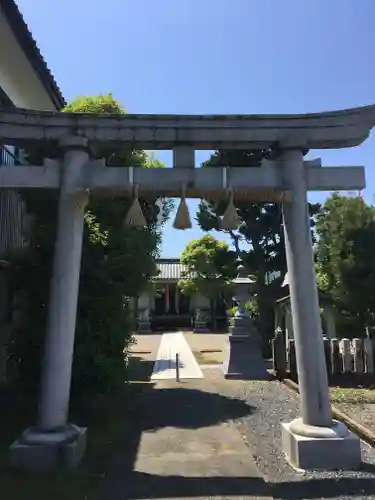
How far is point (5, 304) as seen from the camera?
9.30 metres

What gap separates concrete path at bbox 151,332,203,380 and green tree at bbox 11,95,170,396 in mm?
5438

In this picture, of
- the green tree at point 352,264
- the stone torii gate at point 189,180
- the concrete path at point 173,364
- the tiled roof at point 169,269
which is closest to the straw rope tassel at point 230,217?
Answer: the stone torii gate at point 189,180

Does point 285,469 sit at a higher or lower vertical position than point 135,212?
lower

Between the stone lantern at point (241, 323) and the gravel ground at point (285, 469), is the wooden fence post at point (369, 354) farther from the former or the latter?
the stone lantern at point (241, 323)

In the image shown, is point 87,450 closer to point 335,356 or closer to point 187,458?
point 187,458

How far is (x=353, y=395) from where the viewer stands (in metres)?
9.78

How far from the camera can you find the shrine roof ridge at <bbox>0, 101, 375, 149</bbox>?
18.9ft

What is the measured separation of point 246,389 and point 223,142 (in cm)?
709

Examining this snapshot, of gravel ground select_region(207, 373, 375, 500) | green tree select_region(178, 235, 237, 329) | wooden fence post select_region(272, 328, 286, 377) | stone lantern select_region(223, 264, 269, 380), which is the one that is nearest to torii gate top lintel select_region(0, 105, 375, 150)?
gravel ground select_region(207, 373, 375, 500)

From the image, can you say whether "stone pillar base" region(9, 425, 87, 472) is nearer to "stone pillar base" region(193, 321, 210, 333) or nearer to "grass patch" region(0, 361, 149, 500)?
"grass patch" region(0, 361, 149, 500)

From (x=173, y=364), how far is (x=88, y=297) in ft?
31.0

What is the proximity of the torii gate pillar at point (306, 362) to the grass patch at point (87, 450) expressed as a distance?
237 cm

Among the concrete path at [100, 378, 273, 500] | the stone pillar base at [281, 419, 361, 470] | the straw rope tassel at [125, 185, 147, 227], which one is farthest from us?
the straw rope tassel at [125, 185, 147, 227]

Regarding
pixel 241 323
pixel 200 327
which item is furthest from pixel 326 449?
pixel 200 327
